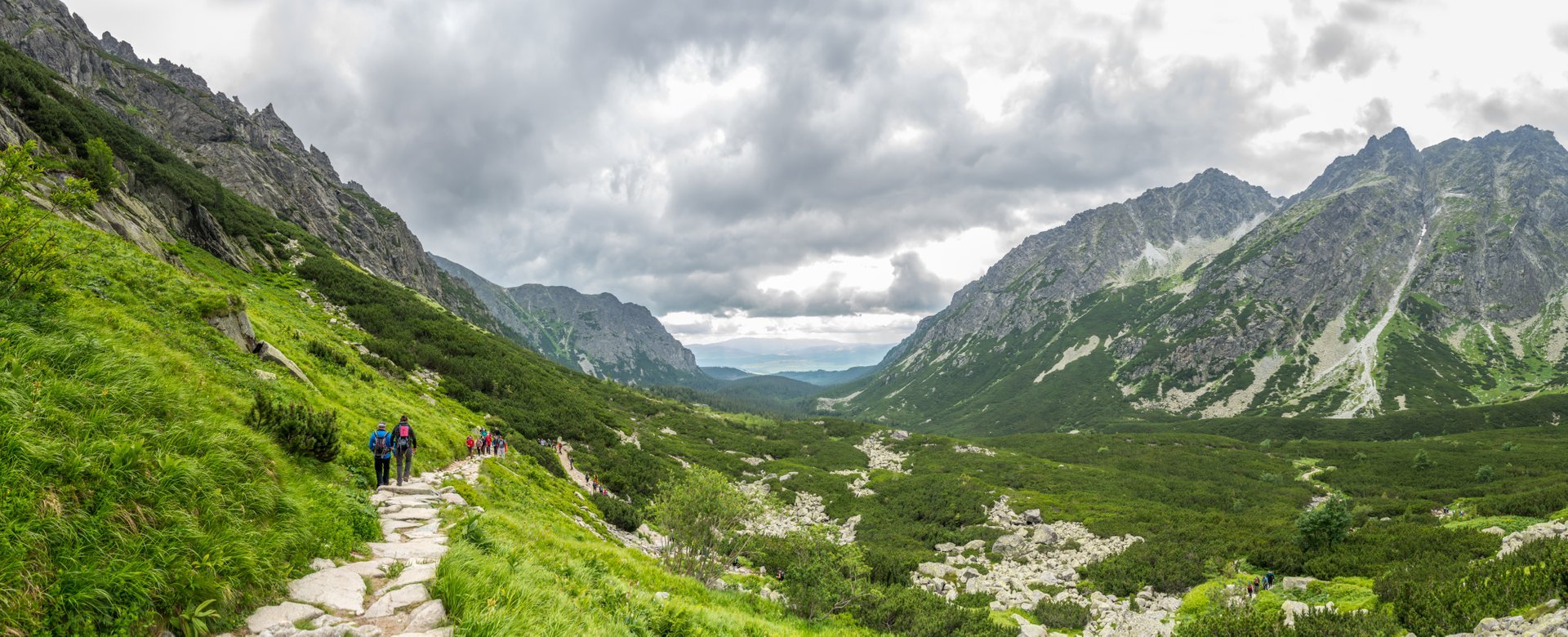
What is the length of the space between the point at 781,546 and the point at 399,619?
105 ft

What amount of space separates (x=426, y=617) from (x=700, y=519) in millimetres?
15575

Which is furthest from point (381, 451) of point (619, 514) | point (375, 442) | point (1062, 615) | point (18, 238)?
point (1062, 615)

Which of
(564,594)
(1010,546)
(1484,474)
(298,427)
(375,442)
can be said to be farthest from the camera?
(1484,474)

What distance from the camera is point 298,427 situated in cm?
1205

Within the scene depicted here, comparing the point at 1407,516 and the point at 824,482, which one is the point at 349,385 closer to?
the point at 824,482

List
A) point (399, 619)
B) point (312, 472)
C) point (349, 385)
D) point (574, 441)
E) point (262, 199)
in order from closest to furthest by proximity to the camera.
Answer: point (399, 619) < point (312, 472) < point (349, 385) < point (574, 441) < point (262, 199)

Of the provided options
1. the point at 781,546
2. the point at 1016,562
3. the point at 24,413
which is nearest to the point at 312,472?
the point at 24,413

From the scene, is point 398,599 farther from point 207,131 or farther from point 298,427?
point 207,131

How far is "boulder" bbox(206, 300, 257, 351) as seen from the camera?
18.7 metres

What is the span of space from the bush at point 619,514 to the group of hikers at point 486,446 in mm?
6506

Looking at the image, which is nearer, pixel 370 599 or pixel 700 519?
pixel 370 599

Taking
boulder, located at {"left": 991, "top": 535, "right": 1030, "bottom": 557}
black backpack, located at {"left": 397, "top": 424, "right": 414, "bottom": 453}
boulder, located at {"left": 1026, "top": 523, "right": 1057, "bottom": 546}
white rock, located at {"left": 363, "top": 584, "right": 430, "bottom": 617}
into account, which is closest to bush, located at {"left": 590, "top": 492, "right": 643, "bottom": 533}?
black backpack, located at {"left": 397, "top": 424, "right": 414, "bottom": 453}

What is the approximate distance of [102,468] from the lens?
21.2 ft

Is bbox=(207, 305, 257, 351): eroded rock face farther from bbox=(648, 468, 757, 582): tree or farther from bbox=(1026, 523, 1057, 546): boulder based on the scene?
bbox=(1026, 523, 1057, 546): boulder
